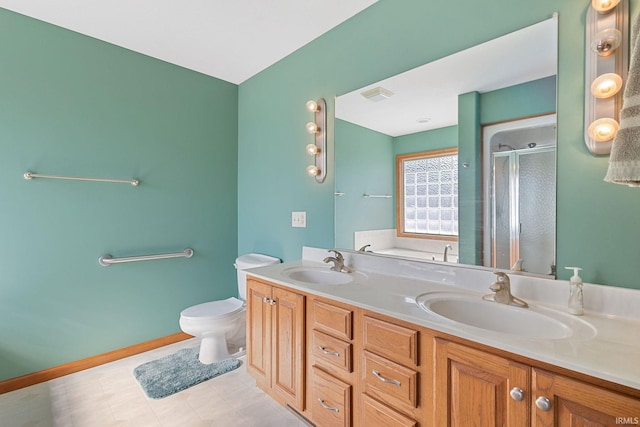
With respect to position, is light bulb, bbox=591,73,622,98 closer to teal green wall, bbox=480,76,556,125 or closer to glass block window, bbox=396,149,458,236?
teal green wall, bbox=480,76,556,125

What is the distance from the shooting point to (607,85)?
3.38 feet

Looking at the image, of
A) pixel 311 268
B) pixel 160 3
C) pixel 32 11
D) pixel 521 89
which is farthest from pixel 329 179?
pixel 32 11

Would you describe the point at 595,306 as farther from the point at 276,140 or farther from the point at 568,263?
the point at 276,140

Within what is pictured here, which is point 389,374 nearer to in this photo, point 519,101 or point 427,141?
point 427,141

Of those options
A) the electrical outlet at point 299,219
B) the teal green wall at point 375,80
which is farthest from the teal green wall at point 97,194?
the electrical outlet at point 299,219

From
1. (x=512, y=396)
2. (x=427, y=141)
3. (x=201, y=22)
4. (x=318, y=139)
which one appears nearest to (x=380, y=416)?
(x=512, y=396)

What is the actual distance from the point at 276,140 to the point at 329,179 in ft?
2.31

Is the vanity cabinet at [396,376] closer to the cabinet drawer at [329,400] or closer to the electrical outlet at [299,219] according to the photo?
Result: the cabinet drawer at [329,400]

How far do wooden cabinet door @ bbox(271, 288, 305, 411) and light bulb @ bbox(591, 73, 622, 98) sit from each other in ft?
4.81

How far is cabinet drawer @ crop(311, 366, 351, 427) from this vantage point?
1.29 metres

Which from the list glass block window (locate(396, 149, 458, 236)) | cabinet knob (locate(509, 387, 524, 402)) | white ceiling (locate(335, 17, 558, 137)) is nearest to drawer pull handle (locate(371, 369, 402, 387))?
cabinet knob (locate(509, 387, 524, 402))

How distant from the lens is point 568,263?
114cm

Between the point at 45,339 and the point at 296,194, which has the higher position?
the point at 296,194

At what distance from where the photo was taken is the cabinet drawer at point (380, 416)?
1070 millimetres
